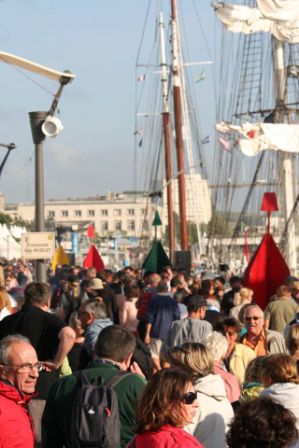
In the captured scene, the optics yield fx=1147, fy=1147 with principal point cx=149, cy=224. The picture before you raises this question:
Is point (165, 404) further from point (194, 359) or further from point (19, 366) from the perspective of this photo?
point (194, 359)

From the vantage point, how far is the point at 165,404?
225 inches

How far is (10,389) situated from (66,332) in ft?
11.2

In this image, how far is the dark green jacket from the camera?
6.76 metres

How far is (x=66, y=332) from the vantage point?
9.65 meters

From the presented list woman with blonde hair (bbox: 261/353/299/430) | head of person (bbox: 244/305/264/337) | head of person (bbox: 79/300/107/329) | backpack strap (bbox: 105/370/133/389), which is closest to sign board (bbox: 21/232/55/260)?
head of person (bbox: 79/300/107/329)

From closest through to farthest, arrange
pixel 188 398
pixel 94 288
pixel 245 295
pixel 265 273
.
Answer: pixel 188 398, pixel 245 295, pixel 94 288, pixel 265 273

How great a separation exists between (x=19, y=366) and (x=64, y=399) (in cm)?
33

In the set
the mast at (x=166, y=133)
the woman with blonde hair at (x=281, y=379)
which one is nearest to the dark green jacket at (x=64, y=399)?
the woman with blonde hair at (x=281, y=379)

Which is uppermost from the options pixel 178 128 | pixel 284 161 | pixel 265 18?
pixel 265 18

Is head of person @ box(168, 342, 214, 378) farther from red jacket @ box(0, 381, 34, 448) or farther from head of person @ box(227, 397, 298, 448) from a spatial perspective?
head of person @ box(227, 397, 298, 448)

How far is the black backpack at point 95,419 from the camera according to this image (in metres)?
6.32

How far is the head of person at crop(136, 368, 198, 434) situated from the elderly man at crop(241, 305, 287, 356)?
5.50 m

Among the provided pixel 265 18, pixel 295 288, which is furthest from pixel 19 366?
pixel 265 18

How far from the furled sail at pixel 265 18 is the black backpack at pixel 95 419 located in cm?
4468
